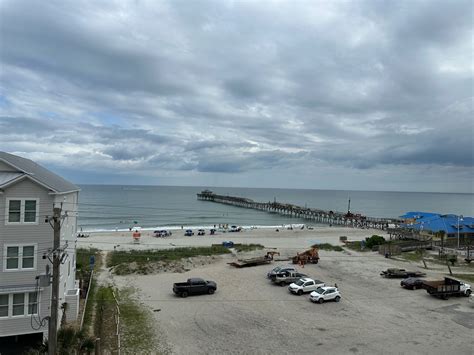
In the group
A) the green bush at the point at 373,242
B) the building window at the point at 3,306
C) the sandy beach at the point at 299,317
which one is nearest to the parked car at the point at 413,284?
the sandy beach at the point at 299,317

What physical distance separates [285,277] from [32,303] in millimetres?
19892

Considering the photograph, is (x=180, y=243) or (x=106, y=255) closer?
(x=106, y=255)

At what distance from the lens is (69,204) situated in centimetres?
2416

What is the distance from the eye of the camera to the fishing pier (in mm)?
96375

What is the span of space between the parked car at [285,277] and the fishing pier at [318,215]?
2122 inches

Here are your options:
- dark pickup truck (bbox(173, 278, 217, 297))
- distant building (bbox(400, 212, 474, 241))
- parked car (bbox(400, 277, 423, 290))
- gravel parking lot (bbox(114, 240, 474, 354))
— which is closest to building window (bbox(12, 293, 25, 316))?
gravel parking lot (bbox(114, 240, 474, 354))

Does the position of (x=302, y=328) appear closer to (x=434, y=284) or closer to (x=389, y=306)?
(x=389, y=306)

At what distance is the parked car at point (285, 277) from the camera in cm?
3159

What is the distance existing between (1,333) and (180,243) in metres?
39.1

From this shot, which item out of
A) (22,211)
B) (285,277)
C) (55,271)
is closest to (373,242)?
(285,277)

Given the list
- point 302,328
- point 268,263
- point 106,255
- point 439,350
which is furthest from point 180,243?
point 439,350

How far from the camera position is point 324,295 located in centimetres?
2686

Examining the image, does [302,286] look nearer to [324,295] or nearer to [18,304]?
[324,295]

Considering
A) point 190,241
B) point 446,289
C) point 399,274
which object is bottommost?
point 190,241
